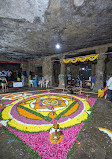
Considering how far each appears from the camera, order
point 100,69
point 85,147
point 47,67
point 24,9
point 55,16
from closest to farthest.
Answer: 1. point 85,147
2. point 24,9
3. point 55,16
4. point 100,69
5. point 47,67

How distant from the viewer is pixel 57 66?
49.6ft

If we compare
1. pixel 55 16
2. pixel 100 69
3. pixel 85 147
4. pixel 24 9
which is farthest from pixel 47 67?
pixel 85 147

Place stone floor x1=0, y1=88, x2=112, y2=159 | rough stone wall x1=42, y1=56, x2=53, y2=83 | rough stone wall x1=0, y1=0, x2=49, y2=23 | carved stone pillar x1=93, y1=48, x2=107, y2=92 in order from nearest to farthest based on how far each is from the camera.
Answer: stone floor x1=0, y1=88, x2=112, y2=159
rough stone wall x1=0, y1=0, x2=49, y2=23
carved stone pillar x1=93, y1=48, x2=107, y2=92
rough stone wall x1=42, y1=56, x2=53, y2=83

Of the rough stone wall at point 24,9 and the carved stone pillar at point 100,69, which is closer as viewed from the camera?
the rough stone wall at point 24,9

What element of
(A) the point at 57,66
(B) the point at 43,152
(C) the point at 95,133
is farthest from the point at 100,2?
(A) the point at 57,66

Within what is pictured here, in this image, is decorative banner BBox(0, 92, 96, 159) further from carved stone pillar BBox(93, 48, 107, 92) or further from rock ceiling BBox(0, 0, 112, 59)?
carved stone pillar BBox(93, 48, 107, 92)

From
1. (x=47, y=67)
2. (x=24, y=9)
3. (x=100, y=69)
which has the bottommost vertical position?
(x=100, y=69)

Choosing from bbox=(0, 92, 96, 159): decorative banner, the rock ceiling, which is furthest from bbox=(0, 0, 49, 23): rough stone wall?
bbox=(0, 92, 96, 159): decorative banner

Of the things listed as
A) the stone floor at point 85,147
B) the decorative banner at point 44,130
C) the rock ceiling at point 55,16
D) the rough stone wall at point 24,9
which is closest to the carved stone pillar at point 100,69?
the rock ceiling at point 55,16

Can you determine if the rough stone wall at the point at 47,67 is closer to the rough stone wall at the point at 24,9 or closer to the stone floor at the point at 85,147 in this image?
the rough stone wall at the point at 24,9

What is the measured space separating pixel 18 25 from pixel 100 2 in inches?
164

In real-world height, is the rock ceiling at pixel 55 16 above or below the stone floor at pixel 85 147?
above

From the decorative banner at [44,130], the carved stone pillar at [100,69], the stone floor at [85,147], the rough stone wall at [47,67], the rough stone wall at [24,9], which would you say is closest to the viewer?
the stone floor at [85,147]

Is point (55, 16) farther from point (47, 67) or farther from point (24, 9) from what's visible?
point (47, 67)
